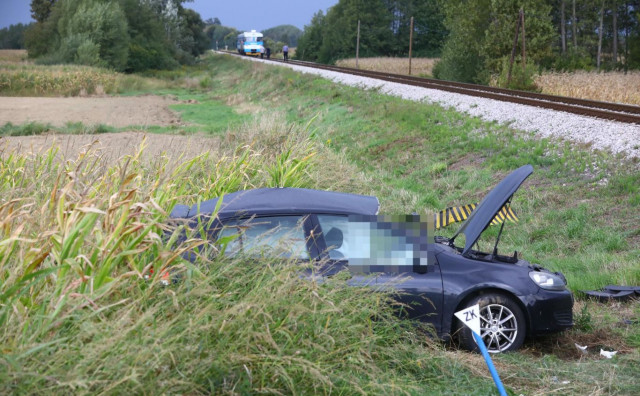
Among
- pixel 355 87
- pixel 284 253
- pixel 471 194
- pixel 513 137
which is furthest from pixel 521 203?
pixel 355 87

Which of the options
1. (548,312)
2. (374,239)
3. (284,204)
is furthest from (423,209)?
(374,239)

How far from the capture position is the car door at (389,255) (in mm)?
6070

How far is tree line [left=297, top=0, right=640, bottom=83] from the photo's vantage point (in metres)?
44.1

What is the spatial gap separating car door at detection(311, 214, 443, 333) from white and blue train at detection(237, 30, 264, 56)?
8526 centimetres

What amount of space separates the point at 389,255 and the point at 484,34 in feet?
145

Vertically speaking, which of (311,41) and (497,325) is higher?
(311,41)

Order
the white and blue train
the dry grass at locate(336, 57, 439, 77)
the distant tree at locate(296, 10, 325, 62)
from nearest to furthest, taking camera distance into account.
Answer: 1. the dry grass at locate(336, 57, 439, 77)
2. the white and blue train
3. the distant tree at locate(296, 10, 325, 62)

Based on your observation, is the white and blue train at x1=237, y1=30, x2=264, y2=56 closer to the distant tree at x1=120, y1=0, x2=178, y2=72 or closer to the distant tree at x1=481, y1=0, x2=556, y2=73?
the distant tree at x1=120, y1=0, x2=178, y2=72

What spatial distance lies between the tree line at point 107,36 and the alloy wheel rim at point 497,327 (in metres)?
68.5

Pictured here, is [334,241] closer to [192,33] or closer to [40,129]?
[40,129]

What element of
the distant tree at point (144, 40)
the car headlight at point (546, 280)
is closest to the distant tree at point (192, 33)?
the distant tree at point (144, 40)

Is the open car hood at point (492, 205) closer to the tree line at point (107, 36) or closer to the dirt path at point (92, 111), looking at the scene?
the dirt path at point (92, 111)

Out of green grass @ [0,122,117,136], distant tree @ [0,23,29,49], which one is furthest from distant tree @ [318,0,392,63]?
distant tree @ [0,23,29,49]

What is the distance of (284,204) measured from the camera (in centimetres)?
654
